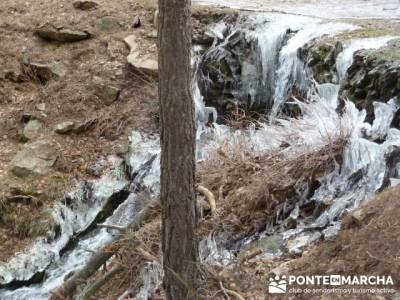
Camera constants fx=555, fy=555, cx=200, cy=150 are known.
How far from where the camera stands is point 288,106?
706 cm

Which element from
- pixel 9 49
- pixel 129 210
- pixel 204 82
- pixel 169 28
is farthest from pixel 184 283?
pixel 9 49

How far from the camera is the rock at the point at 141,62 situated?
7707mm

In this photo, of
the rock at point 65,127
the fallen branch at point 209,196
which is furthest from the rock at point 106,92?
the fallen branch at point 209,196

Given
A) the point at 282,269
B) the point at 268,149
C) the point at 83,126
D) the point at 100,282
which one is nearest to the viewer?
the point at 282,269

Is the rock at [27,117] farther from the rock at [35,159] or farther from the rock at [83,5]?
the rock at [83,5]

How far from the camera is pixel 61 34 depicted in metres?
8.36

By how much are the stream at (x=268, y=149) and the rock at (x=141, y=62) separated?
60 centimetres

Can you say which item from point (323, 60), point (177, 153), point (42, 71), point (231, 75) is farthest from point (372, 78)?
point (42, 71)

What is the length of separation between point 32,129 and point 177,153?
4451 mm

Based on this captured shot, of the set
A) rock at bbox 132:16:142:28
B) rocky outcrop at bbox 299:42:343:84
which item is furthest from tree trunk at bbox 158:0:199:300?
rock at bbox 132:16:142:28

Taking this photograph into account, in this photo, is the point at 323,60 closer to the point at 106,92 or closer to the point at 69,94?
the point at 106,92

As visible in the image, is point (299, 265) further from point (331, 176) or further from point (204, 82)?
point (204, 82)

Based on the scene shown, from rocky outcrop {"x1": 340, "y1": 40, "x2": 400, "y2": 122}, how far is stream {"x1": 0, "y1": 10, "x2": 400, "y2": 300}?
0.13 m

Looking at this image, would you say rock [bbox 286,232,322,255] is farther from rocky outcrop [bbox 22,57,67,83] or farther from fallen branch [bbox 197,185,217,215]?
rocky outcrop [bbox 22,57,67,83]
